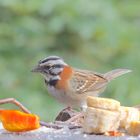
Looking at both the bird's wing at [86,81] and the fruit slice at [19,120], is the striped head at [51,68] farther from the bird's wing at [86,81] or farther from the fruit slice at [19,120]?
the fruit slice at [19,120]

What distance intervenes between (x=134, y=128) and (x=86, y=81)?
2.90 metres

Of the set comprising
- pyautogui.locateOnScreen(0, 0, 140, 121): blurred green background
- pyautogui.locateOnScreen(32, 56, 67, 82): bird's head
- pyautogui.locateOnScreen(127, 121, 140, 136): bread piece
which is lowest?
pyautogui.locateOnScreen(127, 121, 140, 136): bread piece

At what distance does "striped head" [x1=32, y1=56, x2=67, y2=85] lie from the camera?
613 cm

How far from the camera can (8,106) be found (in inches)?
264

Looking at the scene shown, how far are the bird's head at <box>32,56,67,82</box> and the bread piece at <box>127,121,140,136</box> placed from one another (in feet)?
7.42

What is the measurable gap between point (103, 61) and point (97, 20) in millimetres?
570

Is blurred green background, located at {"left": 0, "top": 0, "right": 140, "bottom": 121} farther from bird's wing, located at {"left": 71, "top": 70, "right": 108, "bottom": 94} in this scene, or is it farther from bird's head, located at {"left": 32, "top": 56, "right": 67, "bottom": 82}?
bird's head, located at {"left": 32, "top": 56, "right": 67, "bottom": 82}

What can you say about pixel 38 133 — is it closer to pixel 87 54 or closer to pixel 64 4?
pixel 64 4

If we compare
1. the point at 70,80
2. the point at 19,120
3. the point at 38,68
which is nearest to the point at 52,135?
the point at 19,120

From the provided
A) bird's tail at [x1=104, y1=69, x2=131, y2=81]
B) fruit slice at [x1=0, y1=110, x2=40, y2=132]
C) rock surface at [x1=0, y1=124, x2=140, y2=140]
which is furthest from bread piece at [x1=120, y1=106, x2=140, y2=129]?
bird's tail at [x1=104, y1=69, x2=131, y2=81]

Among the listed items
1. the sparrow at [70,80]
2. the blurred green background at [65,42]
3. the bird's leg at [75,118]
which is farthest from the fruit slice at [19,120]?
the blurred green background at [65,42]

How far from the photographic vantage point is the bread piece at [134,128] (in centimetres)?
376

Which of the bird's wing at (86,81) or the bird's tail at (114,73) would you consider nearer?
the bird's wing at (86,81)

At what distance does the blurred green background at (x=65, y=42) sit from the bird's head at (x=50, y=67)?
0.76 ft
